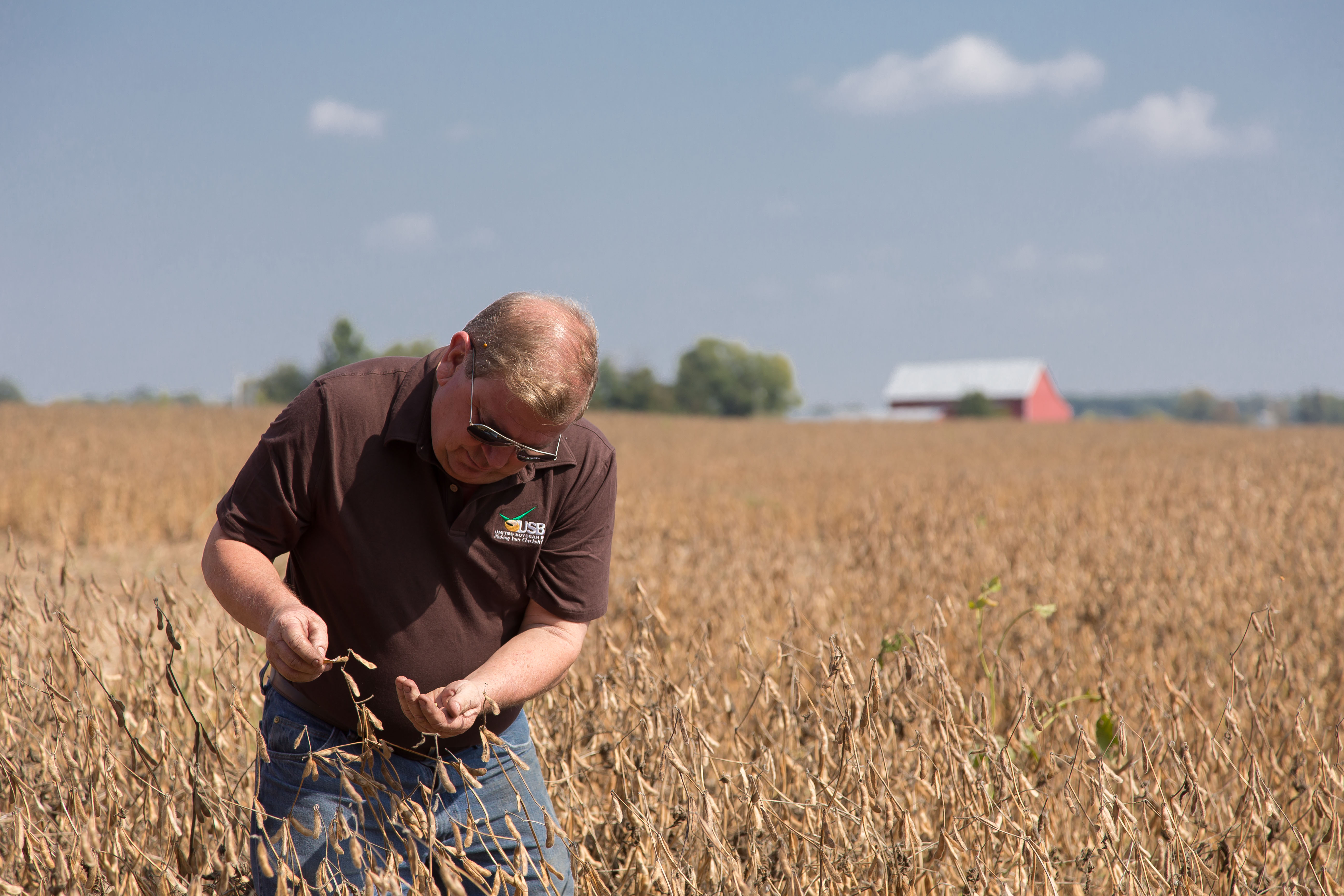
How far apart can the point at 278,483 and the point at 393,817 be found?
70 centimetres

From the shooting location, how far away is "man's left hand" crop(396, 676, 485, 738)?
172 centimetres

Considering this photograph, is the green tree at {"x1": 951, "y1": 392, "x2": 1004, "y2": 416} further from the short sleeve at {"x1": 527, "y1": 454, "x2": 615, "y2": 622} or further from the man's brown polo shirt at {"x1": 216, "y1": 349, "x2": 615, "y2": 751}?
the man's brown polo shirt at {"x1": 216, "y1": 349, "x2": 615, "y2": 751}

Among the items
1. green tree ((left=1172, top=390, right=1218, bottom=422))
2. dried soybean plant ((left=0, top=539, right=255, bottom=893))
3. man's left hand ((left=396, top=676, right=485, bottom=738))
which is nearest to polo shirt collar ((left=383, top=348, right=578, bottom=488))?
man's left hand ((left=396, top=676, right=485, bottom=738))

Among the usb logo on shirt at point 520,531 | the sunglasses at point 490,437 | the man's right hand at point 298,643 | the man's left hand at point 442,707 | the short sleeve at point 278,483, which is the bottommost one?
the man's left hand at point 442,707

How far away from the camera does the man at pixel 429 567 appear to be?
188cm

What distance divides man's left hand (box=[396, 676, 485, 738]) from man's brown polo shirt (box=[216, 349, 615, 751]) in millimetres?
292

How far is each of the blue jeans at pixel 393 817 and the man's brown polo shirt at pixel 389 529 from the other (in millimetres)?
88

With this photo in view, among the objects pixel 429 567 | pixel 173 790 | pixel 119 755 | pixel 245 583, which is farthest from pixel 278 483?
pixel 119 755

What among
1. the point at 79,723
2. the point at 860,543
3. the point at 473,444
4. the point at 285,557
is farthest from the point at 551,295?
the point at 860,543

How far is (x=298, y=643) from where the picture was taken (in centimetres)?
167

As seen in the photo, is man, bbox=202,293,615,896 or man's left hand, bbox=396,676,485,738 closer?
man's left hand, bbox=396,676,485,738

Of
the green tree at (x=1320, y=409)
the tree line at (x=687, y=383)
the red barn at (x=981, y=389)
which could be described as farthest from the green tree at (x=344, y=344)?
the green tree at (x=1320, y=409)

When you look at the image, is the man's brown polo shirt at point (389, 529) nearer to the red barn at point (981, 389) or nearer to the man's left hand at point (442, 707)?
the man's left hand at point (442, 707)

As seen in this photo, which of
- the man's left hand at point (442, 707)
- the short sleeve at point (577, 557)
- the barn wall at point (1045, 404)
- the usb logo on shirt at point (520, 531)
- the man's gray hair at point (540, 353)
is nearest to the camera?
the man's left hand at point (442, 707)
